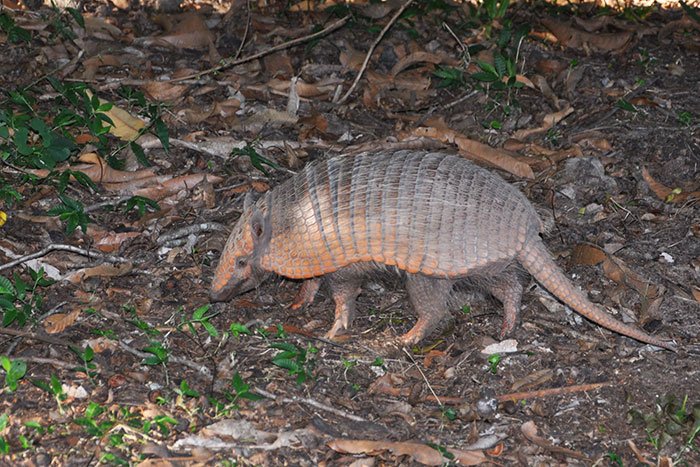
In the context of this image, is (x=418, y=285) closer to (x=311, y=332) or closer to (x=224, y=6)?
(x=311, y=332)

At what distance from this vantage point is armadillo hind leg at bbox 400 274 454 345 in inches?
237

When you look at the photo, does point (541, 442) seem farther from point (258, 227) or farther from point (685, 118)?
point (685, 118)

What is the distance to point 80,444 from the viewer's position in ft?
15.3

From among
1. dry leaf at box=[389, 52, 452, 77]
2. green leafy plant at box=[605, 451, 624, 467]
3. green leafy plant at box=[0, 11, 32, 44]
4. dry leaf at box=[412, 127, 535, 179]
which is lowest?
green leafy plant at box=[605, 451, 624, 467]

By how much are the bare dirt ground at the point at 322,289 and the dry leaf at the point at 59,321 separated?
1 centimetres

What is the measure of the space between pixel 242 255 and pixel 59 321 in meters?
1.22

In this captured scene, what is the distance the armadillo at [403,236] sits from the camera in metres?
5.69

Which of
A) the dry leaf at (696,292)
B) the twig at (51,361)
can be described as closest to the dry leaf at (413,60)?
the dry leaf at (696,292)

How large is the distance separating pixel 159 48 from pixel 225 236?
2.91 meters

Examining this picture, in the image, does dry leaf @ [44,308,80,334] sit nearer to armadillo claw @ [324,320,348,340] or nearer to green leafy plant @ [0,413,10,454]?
green leafy plant @ [0,413,10,454]

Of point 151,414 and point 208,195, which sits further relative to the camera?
point 208,195

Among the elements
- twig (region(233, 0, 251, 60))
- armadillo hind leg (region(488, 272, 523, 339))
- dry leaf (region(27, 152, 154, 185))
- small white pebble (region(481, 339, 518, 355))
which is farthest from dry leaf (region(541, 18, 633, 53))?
dry leaf (region(27, 152, 154, 185))

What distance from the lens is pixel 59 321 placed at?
18.8 feet

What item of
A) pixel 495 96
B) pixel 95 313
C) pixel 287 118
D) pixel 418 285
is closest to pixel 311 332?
pixel 418 285
